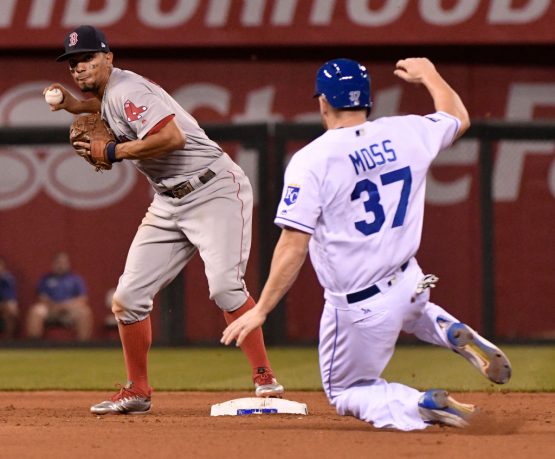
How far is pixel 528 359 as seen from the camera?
973 centimetres

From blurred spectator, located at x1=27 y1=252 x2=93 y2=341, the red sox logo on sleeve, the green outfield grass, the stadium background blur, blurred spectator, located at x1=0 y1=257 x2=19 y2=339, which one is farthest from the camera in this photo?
blurred spectator, located at x1=27 y1=252 x2=93 y2=341

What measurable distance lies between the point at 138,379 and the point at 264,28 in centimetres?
742

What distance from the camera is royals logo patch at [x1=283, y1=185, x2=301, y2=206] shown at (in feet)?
15.4

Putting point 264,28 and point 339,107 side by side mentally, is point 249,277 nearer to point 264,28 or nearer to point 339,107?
point 264,28

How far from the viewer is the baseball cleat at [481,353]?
4793 mm

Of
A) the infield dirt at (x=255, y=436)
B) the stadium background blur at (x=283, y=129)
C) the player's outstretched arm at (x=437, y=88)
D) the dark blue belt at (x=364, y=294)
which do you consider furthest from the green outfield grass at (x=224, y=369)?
the dark blue belt at (x=364, y=294)

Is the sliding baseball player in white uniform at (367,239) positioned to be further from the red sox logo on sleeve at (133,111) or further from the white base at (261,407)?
the red sox logo on sleeve at (133,111)

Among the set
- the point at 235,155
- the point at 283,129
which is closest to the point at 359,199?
the point at 283,129

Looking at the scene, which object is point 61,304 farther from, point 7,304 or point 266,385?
point 266,385

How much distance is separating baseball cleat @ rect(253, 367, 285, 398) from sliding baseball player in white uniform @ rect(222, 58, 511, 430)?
1248mm

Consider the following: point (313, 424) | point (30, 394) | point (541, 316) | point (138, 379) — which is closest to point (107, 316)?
point (541, 316)

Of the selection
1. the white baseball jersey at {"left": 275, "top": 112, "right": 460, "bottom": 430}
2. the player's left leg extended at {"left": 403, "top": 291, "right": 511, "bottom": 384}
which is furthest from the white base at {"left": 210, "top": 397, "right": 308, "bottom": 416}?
the player's left leg extended at {"left": 403, "top": 291, "right": 511, "bottom": 384}

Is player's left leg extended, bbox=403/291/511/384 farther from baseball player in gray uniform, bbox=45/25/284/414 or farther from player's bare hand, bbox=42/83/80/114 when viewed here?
player's bare hand, bbox=42/83/80/114

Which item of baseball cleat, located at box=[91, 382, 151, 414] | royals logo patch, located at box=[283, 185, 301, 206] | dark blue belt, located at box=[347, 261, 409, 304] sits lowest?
baseball cleat, located at box=[91, 382, 151, 414]
